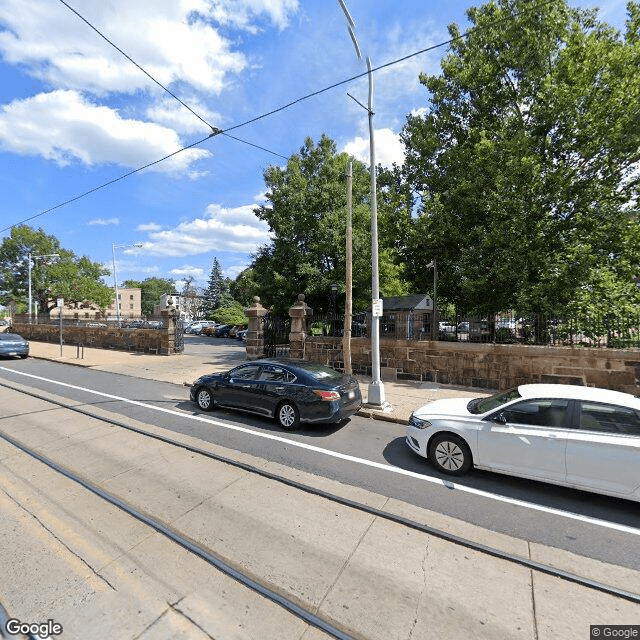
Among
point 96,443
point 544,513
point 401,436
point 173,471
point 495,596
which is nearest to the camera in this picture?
point 495,596

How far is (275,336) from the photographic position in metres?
16.3

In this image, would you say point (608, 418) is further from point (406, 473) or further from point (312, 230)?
point (312, 230)

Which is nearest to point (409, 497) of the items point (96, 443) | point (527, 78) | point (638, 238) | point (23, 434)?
point (96, 443)

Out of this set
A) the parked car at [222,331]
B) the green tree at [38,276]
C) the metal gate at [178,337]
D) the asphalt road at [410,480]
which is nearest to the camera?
the asphalt road at [410,480]

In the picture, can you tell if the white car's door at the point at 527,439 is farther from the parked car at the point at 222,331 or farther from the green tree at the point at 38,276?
the green tree at the point at 38,276

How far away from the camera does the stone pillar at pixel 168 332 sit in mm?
19016

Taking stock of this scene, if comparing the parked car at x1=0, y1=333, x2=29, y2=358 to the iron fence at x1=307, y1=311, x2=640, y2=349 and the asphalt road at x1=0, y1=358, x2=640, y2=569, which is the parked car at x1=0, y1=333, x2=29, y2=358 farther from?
the iron fence at x1=307, y1=311, x2=640, y2=349

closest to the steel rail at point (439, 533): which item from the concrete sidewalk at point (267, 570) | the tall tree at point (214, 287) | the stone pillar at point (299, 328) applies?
the concrete sidewalk at point (267, 570)

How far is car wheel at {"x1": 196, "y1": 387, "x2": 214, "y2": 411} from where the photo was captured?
877 centimetres

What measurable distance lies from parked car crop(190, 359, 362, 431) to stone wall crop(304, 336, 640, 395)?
14.1 ft

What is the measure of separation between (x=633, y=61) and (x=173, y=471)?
20566 mm

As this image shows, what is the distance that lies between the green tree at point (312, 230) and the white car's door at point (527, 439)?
16772 mm

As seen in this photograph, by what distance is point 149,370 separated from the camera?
1480 cm

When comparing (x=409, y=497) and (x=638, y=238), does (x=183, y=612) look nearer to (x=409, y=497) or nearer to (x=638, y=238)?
(x=409, y=497)
